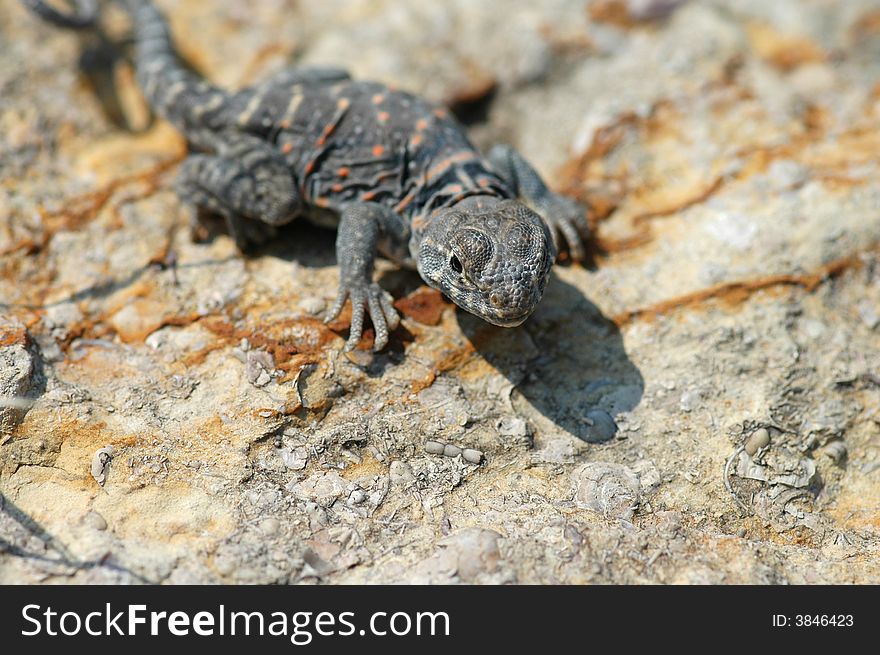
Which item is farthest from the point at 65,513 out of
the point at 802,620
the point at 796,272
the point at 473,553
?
the point at 796,272

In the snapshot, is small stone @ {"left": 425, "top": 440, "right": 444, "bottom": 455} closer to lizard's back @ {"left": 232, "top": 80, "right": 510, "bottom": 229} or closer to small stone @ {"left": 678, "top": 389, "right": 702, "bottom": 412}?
small stone @ {"left": 678, "top": 389, "right": 702, "bottom": 412}

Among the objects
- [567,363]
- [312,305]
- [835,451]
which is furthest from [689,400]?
[312,305]

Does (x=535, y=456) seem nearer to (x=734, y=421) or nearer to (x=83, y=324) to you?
(x=734, y=421)

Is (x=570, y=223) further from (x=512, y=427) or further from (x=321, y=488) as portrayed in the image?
(x=321, y=488)

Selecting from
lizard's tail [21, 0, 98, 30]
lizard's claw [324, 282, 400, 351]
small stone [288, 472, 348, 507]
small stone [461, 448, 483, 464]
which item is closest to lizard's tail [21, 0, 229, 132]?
lizard's tail [21, 0, 98, 30]

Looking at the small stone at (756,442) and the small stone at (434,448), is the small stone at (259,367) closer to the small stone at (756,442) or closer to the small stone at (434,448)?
the small stone at (434,448)

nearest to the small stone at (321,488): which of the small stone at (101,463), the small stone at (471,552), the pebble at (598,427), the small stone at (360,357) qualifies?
the small stone at (471,552)
